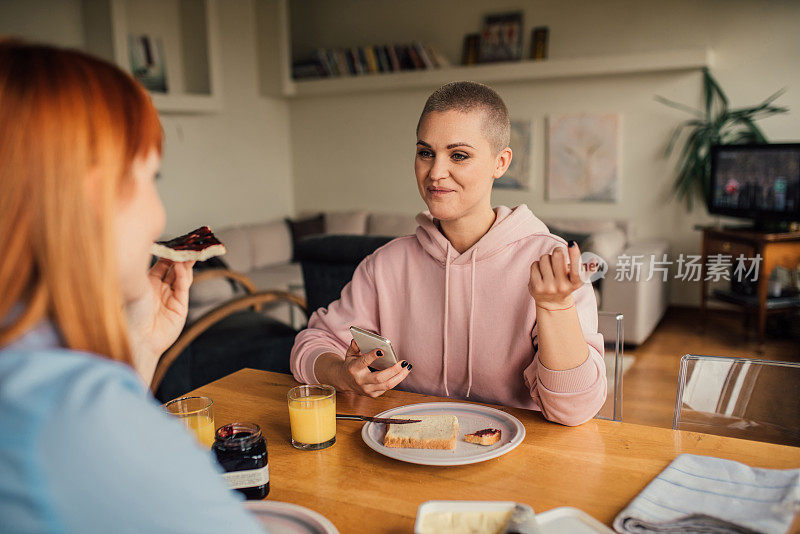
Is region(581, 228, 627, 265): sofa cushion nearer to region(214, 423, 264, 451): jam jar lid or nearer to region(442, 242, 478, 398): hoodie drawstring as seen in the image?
region(442, 242, 478, 398): hoodie drawstring

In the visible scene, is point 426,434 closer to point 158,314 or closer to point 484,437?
point 484,437

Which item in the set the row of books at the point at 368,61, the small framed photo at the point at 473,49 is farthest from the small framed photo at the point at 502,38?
the row of books at the point at 368,61

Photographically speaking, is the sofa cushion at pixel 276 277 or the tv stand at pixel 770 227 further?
the sofa cushion at pixel 276 277

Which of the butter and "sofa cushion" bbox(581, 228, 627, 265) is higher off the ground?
the butter

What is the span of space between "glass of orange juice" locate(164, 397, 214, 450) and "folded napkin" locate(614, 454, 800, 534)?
65 centimetres

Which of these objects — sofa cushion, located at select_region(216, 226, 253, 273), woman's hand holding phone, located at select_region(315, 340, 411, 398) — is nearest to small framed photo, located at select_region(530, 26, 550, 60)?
sofa cushion, located at select_region(216, 226, 253, 273)

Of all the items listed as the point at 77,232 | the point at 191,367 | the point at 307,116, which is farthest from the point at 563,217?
the point at 77,232

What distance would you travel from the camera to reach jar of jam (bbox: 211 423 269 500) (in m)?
0.90

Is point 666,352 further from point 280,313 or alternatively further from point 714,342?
point 280,313

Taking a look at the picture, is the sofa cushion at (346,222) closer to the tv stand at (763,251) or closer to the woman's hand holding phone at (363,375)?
the tv stand at (763,251)

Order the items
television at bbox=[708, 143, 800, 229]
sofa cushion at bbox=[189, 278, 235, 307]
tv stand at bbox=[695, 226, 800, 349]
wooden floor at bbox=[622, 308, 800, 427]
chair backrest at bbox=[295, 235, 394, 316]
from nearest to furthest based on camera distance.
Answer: chair backrest at bbox=[295, 235, 394, 316]
wooden floor at bbox=[622, 308, 800, 427]
sofa cushion at bbox=[189, 278, 235, 307]
tv stand at bbox=[695, 226, 800, 349]
television at bbox=[708, 143, 800, 229]

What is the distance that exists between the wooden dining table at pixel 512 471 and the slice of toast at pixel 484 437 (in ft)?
0.12

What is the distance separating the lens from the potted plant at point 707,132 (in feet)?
15.7

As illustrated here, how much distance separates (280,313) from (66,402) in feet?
13.4
